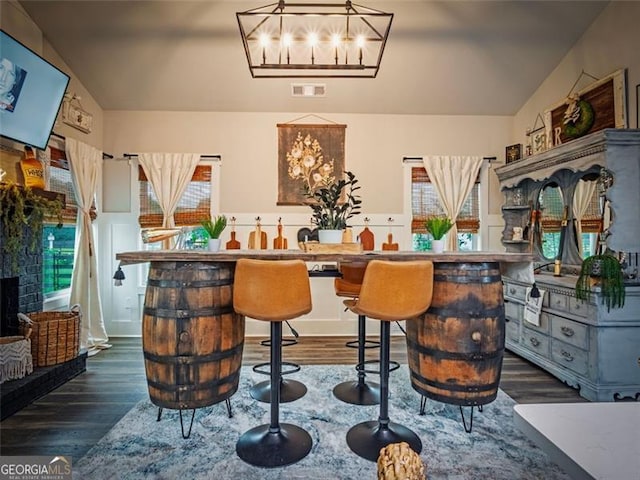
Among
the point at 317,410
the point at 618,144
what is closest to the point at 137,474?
the point at 317,410

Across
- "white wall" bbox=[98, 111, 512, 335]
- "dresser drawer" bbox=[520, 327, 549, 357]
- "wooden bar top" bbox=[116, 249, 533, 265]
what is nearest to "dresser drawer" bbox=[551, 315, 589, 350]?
"dresser drawer" bbox=[520, 327, 549, 357]

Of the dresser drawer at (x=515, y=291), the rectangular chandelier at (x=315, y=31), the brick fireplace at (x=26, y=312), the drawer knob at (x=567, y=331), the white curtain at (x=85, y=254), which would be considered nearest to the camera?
the brick fireplace at (x=26, y=312)

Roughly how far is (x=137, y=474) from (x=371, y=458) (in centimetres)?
120

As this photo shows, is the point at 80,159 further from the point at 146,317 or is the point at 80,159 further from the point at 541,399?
the point at 541,399

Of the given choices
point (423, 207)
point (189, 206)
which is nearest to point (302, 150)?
point (189, 206)

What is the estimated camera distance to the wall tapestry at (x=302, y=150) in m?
4.18

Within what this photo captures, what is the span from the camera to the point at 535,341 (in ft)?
10.1

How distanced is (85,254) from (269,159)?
2283mm

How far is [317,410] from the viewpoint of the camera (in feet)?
7.65

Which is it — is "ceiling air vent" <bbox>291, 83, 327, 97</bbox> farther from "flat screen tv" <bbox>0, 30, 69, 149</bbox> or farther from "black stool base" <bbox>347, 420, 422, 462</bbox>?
"black stool base" <bbox>347, 420, 422, 462</bbox>

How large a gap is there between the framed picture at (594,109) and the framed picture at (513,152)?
1.73 ft

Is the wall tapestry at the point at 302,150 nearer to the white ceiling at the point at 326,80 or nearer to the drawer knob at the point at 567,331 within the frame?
the white ceiling at the point at 326,80

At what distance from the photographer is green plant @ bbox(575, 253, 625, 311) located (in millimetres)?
2400

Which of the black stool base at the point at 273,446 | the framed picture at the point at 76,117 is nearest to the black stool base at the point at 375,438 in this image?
the black stool base at the point at 273,446
